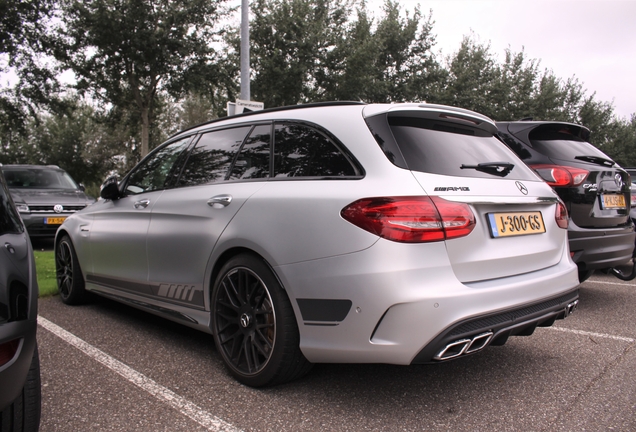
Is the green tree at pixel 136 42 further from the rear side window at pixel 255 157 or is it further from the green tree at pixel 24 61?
the rear side window at pixel 255 157

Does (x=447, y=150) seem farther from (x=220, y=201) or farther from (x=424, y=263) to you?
(x=220, y=201)

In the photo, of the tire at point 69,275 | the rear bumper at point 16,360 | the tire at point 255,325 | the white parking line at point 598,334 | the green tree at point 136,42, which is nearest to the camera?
the rear bumper at point 16,360

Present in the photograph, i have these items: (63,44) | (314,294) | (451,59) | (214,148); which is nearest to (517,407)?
(314,294)

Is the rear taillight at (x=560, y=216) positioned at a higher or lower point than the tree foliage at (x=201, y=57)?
lower

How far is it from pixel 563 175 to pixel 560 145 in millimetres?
389

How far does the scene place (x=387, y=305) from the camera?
230 cm

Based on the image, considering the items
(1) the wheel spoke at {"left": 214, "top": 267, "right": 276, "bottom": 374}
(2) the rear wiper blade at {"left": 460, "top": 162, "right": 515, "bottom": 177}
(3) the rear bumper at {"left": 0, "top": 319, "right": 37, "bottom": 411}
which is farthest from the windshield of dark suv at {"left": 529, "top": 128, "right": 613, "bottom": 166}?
(3) the rear bumper at {"left": 0, "top": 319, "right": 37, "bottom": 411}

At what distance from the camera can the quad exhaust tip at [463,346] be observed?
2.31 m

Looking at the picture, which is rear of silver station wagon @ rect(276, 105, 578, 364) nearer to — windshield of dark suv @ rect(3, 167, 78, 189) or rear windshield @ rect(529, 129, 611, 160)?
rear windshield @ rect(529, 129, 611, 160)

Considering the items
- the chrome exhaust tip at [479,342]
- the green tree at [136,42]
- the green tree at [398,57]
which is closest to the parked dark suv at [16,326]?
the chrome exhaust tip at [479,342]

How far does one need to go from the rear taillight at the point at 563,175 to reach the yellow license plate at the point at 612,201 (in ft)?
0.95

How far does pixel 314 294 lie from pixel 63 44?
1806cm

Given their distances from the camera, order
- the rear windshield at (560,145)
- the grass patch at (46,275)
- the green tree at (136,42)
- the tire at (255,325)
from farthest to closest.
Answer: the green tree at (136,42) → the grass patch at (46,275) → the rear windshield at (560,145) → the tire at (255,325)

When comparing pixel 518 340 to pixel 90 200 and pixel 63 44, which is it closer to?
pixel 90 200
